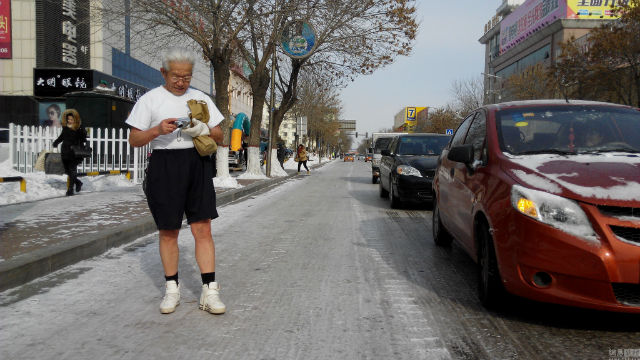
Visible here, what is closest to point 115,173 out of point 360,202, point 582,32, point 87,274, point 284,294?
point 360,202

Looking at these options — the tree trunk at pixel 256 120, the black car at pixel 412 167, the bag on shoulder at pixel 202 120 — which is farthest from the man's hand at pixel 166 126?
the tree trunk at pixel 256 120

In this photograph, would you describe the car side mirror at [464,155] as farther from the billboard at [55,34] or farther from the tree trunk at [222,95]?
the billboard at [55,34]

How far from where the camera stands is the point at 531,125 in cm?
454

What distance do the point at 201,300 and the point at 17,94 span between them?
42588 mm

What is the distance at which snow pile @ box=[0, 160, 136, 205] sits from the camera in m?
9.62

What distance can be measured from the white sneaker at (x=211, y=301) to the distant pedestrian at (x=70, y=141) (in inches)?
309

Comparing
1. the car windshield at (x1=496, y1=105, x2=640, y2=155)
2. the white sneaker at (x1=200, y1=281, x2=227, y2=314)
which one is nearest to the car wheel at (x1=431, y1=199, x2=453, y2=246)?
the car windshield at (x1=496, y1=105, x2=640, y2=155)

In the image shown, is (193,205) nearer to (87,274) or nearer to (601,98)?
(87,274)

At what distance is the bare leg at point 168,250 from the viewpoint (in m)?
3.77

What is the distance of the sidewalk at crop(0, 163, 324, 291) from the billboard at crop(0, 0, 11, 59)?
3623 centimetres

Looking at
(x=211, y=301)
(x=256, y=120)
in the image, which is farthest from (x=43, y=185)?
(x=256, y=120)

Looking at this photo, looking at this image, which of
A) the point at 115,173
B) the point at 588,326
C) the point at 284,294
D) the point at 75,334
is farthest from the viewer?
the point at 115,173

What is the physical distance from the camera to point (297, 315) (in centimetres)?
373

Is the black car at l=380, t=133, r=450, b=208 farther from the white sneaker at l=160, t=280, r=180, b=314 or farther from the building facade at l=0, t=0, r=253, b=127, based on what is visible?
the building facade at l=0, t=0, r=253, b=127
